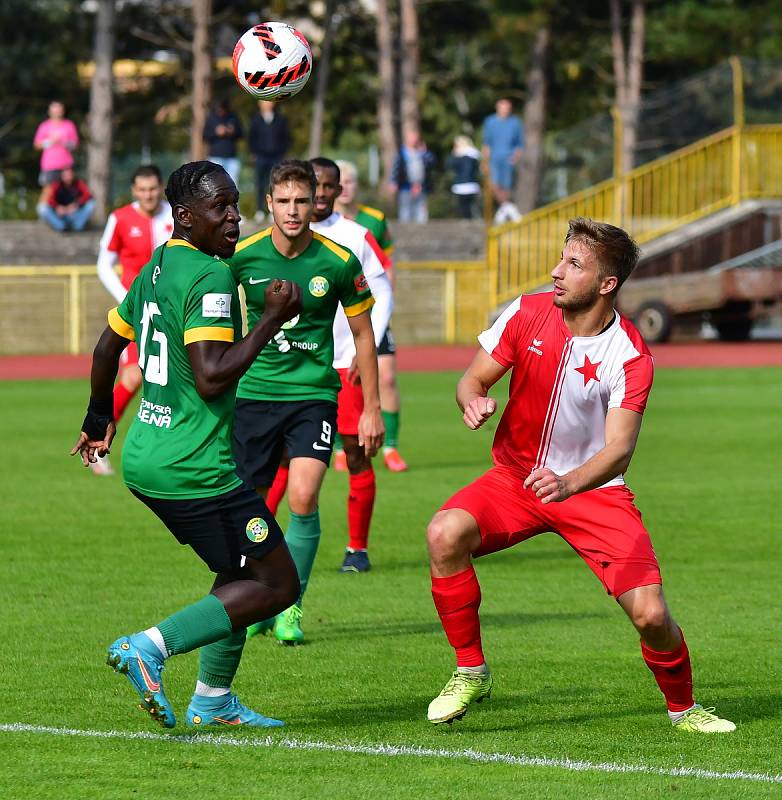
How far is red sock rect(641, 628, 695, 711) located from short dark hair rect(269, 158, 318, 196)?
9.09ft

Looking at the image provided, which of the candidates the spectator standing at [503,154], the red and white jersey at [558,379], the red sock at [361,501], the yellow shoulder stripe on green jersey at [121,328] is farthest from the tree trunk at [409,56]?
the yellow shoulder stripe on green jersey at [121,328]

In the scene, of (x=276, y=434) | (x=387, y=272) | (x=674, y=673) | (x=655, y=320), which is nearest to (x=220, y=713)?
(x=674, y=673)

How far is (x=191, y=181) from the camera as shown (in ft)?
19.0

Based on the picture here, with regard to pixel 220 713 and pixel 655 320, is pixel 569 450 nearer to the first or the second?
pixel 220 713

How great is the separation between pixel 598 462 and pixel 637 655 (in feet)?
6.12

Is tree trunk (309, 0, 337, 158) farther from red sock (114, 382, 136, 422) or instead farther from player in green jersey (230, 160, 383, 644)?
player in green jersey (230, 160, 383, 644)

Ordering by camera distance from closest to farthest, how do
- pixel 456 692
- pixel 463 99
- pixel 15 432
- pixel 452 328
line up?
pixel 456 692, pixel 15 432, pixel 452 328, pixel 463 99

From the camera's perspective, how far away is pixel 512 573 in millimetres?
9898

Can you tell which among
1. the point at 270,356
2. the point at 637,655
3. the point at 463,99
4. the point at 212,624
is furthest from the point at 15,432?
the point at 463,99

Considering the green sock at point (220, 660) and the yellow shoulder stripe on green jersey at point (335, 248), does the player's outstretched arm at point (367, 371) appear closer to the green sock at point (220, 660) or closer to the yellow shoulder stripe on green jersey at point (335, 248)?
the yellow shoulder stripe on green jersey at point (335, 248)

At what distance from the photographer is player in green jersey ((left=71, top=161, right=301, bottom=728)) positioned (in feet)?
18.4

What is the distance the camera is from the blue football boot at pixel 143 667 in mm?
5590

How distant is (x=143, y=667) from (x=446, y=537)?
1.27m

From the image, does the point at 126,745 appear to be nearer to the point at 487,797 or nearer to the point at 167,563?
the point at 487,797
